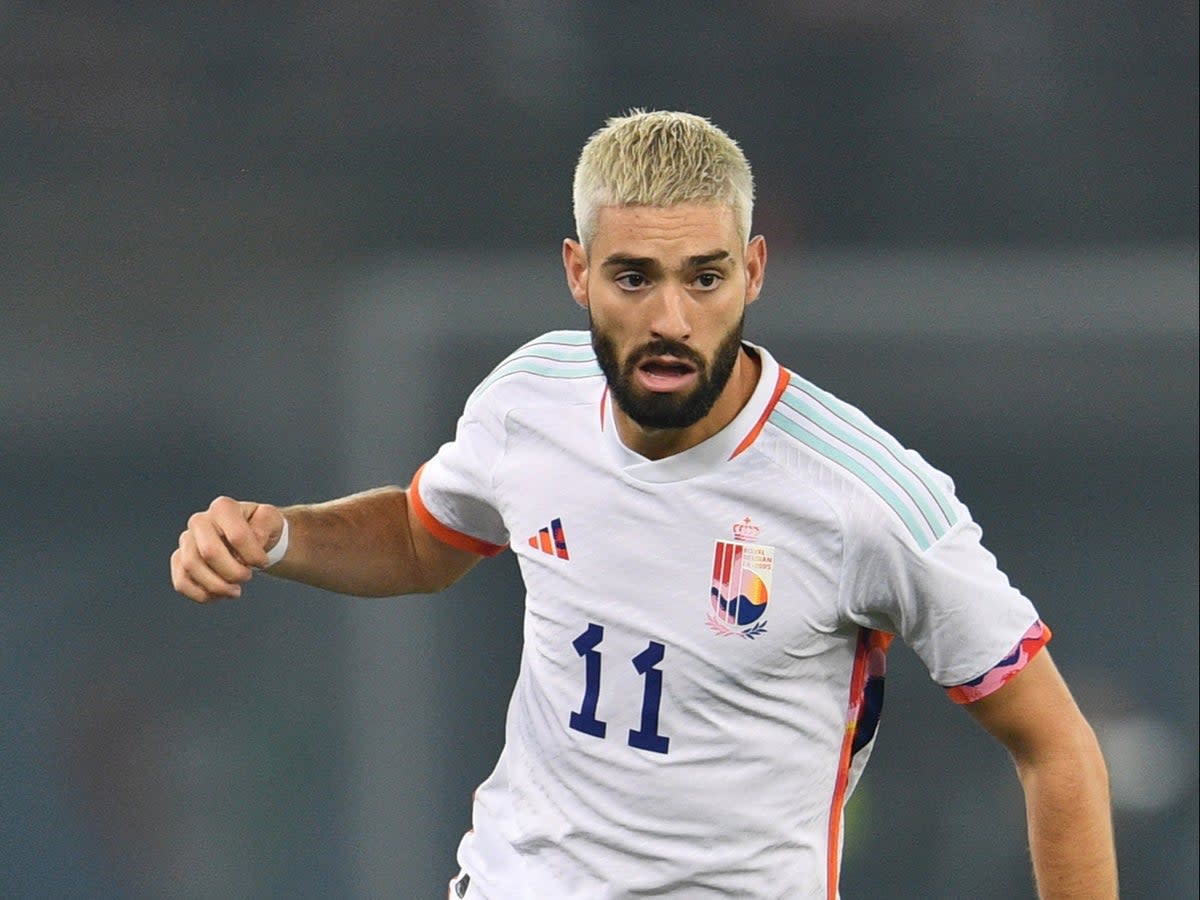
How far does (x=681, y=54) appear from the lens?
11.8ft

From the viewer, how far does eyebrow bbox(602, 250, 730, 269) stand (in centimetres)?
172

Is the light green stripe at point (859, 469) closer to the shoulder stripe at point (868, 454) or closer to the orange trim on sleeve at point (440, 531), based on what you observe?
the shoulder stripe at point (868, 454)

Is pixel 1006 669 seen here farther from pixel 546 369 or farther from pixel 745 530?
pixel 546 369

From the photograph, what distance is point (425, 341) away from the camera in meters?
3.64

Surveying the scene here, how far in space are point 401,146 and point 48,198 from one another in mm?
738

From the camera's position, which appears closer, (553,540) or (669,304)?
(669,304)

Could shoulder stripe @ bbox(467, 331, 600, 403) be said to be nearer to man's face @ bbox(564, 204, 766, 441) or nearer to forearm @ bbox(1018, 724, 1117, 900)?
man's face @ bbox(564, 204, 766, 441)

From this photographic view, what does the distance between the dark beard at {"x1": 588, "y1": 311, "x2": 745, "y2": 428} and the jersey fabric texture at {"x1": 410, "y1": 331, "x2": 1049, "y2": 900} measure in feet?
0.22

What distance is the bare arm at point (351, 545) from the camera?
6.13ft

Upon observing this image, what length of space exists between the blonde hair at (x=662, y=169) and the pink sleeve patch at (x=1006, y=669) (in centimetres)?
50

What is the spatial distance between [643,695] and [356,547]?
1.66 feet

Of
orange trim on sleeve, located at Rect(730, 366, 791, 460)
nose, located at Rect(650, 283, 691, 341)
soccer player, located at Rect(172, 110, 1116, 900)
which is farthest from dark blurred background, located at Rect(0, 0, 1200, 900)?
nose, located at Rect(650, 283, 691, 341)

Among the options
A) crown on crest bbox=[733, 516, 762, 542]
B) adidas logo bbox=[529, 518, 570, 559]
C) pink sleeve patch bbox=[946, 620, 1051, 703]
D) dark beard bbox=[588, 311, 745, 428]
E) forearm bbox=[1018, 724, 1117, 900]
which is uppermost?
dark beard bbox=[588, 311, 745, 428]

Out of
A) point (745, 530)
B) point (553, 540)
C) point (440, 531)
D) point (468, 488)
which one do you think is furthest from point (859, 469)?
point (440, 531)
